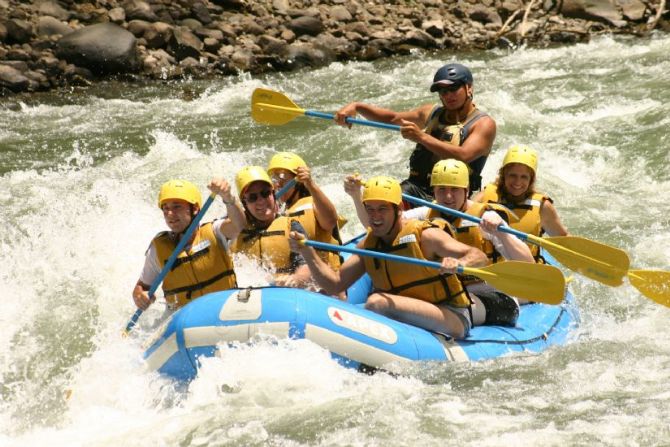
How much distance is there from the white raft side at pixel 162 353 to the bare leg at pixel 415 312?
106 centimetres

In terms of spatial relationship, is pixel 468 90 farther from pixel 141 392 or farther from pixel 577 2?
pixel 577 2

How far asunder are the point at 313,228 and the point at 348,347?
111cm

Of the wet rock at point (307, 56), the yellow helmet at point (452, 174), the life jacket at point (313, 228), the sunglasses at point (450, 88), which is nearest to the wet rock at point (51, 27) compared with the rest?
the wet rock at point (307, 56)

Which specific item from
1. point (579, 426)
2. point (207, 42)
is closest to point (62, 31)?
point (207, 42)

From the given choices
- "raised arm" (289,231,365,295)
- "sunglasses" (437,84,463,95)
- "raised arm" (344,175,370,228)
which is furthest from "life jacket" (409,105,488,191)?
"raised arm" (289,231,365,295)

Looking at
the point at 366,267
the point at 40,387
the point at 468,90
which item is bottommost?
the point at 40,387

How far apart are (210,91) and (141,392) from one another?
8786mm

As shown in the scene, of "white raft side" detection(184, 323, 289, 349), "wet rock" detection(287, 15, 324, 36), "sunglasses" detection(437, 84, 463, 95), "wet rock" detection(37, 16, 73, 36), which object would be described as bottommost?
"wet rock" detection(287, 15, 324, 36)

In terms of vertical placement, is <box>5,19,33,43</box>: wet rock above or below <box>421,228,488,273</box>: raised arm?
below

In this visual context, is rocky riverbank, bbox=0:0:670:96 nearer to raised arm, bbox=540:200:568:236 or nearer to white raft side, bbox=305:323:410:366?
raised arm, bbox=540:200:568:236

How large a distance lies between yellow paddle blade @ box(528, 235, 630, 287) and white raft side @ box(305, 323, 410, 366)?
1.15m

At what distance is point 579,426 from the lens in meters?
4.93

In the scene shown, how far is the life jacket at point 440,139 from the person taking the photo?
6.79 m

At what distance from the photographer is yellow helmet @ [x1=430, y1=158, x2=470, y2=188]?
5973 mm
